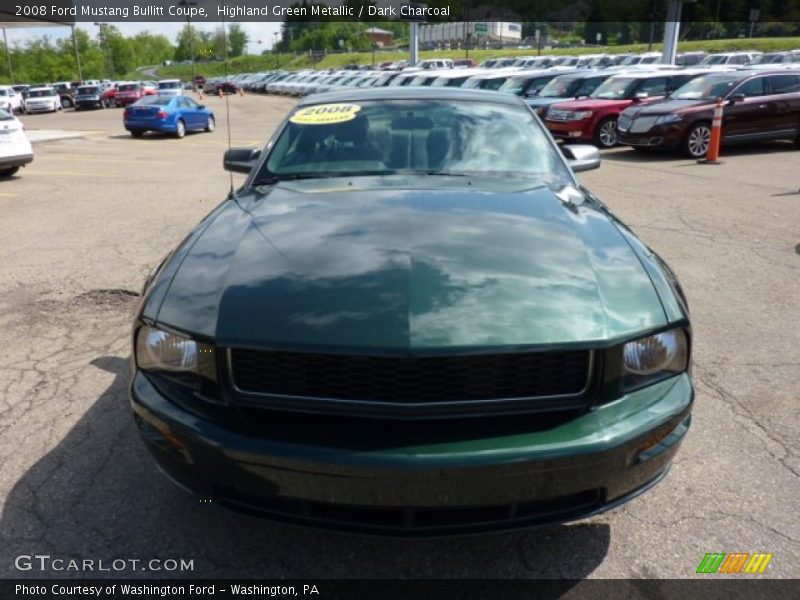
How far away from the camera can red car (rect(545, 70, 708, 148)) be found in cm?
1431

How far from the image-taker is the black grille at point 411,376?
1979 millimetres

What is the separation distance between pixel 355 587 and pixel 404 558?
0.22 metres

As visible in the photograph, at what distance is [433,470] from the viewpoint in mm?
1874

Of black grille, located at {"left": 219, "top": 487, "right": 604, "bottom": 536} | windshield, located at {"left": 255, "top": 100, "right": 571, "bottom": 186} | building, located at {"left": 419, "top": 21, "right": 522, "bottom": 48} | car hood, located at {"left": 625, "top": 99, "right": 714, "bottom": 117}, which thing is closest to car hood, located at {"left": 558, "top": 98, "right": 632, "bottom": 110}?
car hood, located at {"left": 625, "top": 99, "right": 714, "bottom": 117}

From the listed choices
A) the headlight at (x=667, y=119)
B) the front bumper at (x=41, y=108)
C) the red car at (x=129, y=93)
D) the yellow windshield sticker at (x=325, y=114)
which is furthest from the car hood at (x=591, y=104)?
the front bumper at (x=41, y=108)

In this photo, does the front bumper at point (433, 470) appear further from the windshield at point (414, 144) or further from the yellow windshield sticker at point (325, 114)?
the yellow windshield sticker at point (325, 114)

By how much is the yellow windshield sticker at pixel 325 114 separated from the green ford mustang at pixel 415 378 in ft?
5.05

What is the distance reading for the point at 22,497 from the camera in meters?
2.72

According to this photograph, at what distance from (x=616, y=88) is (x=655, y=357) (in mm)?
14568

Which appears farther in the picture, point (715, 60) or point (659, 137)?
point (715, 60)

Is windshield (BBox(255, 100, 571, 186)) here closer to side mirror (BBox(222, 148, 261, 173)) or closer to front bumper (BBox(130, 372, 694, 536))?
side mirror (BBox(222, 148, 261, 173))

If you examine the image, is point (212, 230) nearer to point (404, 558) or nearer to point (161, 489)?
point (161, 489)

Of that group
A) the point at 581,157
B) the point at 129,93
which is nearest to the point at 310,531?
the point at 581,157

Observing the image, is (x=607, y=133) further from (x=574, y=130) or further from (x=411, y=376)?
(x=411, y=376)
